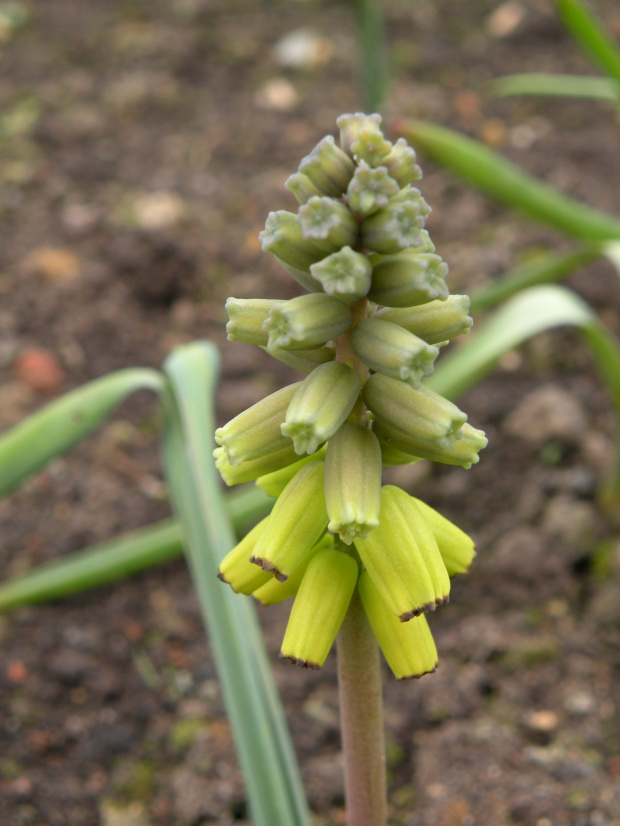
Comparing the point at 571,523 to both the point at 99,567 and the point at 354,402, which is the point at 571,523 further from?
the point at 354,402

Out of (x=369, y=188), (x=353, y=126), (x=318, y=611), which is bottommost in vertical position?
(x=318, y=611)

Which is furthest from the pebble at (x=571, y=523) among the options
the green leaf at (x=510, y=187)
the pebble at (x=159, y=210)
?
the pebble at (x=159, y=210)

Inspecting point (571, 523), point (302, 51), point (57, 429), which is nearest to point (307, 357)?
point (57, 429)

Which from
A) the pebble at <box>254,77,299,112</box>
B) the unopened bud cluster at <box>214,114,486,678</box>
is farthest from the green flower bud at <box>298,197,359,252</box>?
the pebble at <box>254,77,299,112</box>

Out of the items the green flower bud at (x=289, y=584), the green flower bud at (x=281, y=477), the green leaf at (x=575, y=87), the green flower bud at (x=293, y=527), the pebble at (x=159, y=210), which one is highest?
the pebble at (x=159, y=210)

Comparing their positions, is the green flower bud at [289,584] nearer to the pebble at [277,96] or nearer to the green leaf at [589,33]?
the green leaf at [589,33]

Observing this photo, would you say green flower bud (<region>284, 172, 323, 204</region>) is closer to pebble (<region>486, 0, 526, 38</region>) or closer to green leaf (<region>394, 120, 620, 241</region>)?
green leaf (<region>394, 120, 620, 241</region>)
